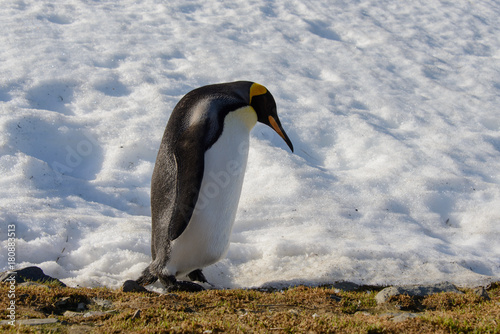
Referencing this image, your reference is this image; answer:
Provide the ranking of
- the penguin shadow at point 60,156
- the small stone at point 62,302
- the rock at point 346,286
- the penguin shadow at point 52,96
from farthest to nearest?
the penguin shadow at point 52,96
the penguin shadow at point 60,156
the rock at point 346,286
the small stone at point 62,302

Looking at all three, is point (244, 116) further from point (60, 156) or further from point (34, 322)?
point (60, 156)

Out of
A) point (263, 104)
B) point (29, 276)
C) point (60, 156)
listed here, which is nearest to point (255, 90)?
point (263, 104)

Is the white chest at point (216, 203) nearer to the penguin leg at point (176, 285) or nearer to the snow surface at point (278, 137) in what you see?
the penguin leg at point (176, 285)

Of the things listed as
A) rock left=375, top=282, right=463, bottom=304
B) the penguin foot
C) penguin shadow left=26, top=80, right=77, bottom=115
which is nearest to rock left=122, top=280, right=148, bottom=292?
the penguin foot

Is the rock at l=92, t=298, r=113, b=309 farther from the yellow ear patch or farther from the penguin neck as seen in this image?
the yellow ear patch

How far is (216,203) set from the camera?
3.70m

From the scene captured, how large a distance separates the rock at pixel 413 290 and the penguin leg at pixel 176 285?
1261mm

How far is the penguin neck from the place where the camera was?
374 cm

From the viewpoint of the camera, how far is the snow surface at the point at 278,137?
13.8ft

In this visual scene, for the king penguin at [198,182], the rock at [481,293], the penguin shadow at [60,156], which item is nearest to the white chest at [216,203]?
the king penguin at [198,182]

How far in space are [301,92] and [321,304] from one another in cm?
523

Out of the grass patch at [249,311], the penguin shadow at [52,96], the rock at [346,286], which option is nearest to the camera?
the grass patch at [249,311]

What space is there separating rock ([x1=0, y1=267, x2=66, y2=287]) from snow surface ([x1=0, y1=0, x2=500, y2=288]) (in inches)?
7.1

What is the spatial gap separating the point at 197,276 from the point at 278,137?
131 inches
